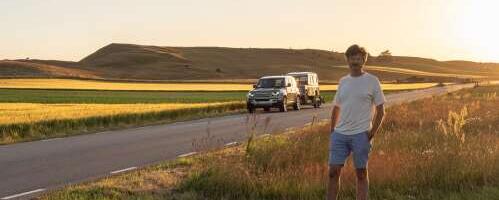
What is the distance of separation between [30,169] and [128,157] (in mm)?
2391

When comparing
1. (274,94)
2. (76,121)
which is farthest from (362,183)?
(274,94)

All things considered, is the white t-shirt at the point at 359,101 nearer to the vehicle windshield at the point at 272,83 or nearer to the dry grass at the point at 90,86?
the vehicle windshield at the point at 272,83

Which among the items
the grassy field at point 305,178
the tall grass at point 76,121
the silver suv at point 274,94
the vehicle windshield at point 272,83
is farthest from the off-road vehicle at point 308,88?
the grassy field at point 305,178

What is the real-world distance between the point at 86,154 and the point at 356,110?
905cm

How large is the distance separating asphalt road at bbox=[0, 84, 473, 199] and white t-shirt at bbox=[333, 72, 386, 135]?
2.97 meters

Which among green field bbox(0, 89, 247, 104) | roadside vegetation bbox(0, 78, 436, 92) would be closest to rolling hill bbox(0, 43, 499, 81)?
roadside vegetation bbox(0, 78, 436, 92)

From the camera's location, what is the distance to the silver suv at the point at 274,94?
118 feet

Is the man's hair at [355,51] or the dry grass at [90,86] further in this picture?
the dry grass at [90,86]

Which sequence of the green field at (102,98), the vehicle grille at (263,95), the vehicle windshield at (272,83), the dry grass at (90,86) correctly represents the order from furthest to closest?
1. the dry grass at (90,86)
2. the green field at (102,98)
3. the vehicle windshield at (272,83)
4. the vehicle grille at (263,95)

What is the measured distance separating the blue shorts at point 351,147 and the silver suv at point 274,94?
2834 cm

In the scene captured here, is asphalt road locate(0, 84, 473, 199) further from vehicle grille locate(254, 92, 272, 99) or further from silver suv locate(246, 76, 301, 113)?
vehicle grille locate(254, 92, 272, 99)

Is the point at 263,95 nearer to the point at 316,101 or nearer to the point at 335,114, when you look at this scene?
the point at 316,101

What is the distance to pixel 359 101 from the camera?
7441mm

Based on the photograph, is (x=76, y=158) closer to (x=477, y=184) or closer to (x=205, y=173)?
(x=205, y=173)
